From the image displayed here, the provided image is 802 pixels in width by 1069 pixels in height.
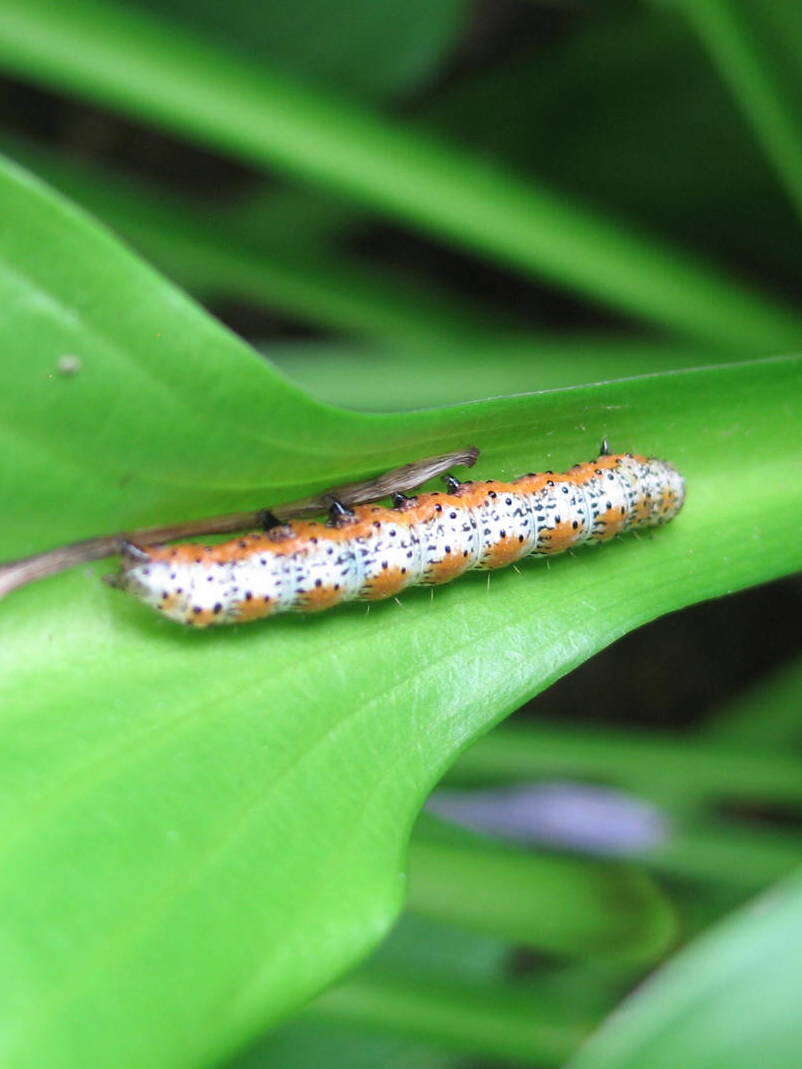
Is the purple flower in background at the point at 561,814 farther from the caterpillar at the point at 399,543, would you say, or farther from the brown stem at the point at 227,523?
the brown stem at the point at 227,523

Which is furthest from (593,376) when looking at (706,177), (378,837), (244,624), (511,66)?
(378,837)

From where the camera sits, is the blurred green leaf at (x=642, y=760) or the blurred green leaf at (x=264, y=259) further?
the blurred green leaf at (x=264, y=259)

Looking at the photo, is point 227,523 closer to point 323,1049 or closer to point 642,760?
point 642,760

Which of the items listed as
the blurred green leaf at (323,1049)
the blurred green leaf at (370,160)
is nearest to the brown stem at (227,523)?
the blurred green leaf at (370,160)

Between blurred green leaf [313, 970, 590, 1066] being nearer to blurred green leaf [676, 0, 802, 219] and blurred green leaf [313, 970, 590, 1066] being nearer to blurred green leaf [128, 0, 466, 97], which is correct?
blurred green leaf [676, 0, 802, 219]

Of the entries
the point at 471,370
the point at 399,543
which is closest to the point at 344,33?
the point at 471,370

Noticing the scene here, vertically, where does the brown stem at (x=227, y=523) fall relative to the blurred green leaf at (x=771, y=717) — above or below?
below
